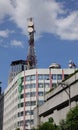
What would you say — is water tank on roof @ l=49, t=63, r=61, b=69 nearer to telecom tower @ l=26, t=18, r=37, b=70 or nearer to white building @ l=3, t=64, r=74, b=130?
white building @ l=3, t=64, r=74, b=130

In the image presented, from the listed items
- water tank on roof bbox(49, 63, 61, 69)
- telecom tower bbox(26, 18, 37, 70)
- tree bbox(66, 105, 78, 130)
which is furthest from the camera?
telecom tower bbox(26, 18, 37, 70)

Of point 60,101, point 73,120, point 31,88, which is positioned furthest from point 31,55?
point 73,120

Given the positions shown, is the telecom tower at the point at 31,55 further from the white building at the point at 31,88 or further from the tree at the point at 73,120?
the tree at the point at 73,120

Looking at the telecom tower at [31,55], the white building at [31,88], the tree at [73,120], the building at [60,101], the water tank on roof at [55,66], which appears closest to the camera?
the tree at [73,120]

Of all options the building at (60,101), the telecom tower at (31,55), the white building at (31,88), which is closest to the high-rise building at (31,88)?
the white building at (31,88)

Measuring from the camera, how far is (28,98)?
154m

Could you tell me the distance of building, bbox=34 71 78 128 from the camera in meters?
70.9

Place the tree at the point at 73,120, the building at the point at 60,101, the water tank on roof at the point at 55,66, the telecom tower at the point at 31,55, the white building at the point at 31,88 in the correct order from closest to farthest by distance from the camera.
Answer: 1. the tree at the point at 73,120
2. the building at the point at 60,101
3. the white building at the point at 31,88
4. the water tank on roof at the point at 55,66
5. the telecom tower at the point at 31,55

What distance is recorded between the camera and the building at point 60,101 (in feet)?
233

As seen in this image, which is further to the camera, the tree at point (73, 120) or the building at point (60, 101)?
the building at point (60, 101)

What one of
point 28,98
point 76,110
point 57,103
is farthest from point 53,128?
point 28,98

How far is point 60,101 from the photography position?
79375mm

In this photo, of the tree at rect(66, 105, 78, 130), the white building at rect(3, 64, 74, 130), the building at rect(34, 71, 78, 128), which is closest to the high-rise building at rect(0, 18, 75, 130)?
the white building at rect(3, 64, 74, 130)

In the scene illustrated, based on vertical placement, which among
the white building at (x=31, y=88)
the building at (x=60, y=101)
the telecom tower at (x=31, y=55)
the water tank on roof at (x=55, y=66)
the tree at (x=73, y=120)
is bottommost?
the tree at (x=73, y=120)
